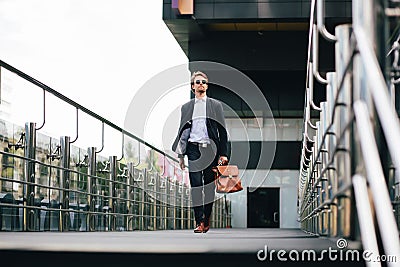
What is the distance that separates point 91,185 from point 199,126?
1.87 metres

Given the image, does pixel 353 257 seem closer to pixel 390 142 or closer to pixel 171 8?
pixel 390 142

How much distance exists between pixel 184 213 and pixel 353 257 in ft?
37.5

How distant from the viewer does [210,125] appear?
6.54m

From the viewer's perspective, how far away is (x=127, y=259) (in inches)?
112

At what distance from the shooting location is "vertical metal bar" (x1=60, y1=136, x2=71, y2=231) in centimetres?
695

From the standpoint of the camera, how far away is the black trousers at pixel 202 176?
652 cm

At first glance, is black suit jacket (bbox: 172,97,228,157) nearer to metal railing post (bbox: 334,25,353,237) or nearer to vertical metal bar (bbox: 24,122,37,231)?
vertical metal bar (bbox: 24,122,37,231)

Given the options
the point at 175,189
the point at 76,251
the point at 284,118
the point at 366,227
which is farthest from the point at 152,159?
the point at 284,118

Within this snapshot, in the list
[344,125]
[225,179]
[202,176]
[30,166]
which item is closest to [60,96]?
[30,166]

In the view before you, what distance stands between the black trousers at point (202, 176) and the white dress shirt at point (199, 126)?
0.06m

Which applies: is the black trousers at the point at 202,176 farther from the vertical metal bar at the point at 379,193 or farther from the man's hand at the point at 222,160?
the vertical metal bar at the point at 379,193

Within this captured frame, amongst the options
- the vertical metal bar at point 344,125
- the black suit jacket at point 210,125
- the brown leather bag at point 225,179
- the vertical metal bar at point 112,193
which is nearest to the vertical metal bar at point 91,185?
the vertical metal bar at point 112,193

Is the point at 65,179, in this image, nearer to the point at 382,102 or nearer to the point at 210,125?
the point at 210,125

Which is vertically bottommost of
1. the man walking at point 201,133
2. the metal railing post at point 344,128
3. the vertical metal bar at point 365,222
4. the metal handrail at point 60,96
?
the vertical metal bar at point 365,222
